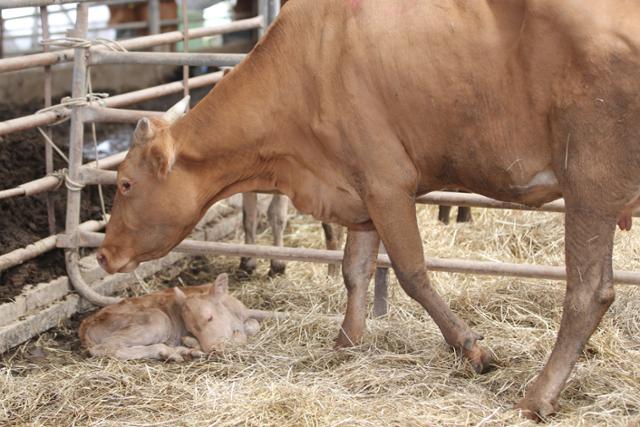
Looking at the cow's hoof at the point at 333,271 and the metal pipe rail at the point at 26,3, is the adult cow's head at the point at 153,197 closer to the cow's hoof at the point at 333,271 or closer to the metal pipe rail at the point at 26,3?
the metal pipe rail at the point at 26,3

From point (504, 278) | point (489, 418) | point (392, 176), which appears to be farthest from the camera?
point (504, 278)

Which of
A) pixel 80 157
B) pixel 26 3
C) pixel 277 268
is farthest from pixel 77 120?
pixel 277 268

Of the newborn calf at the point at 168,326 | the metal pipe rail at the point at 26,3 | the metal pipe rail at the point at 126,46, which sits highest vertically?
the metal pipe rail at the point at 26,3

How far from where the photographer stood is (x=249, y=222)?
7473 millimetres

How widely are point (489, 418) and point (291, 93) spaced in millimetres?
1725

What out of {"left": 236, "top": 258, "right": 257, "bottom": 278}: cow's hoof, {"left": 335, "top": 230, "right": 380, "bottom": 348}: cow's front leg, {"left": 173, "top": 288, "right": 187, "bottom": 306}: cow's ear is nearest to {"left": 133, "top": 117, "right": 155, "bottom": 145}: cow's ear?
{"left": 173, "top": 288, "right": 187, "bottom": 306}: cow's ear

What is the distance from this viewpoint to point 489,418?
4535mm

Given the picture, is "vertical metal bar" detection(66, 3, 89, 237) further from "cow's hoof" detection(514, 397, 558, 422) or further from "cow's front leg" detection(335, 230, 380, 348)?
"cow's hoof" detection(514, 397, 558, 422)

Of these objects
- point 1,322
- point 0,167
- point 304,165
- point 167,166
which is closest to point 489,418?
point 304,165

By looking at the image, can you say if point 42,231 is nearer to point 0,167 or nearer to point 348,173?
point 0,167

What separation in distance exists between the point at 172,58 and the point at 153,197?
1.10 m

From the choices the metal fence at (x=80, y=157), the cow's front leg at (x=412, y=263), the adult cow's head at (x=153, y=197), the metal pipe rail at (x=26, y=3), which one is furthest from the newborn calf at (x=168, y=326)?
the metal pipe rail at (x=26, y=3)

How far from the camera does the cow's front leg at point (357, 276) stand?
5.57 meters

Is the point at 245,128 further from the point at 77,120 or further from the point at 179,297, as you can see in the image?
the point at 77,120
